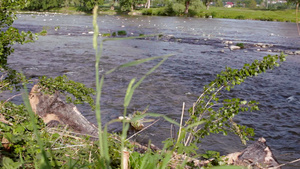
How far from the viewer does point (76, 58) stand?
42.5 ft

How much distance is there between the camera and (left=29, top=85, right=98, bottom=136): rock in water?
4.54 meters

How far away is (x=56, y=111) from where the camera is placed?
4652 millimetres

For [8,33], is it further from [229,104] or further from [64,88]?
[229,104]

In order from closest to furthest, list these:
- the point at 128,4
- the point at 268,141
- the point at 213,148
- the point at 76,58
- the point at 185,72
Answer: the point at 213,148 < the point at 268,141 < the point at 185,72 < the point at 76,58 < the point at 128,4

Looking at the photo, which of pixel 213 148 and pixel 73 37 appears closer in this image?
pixel 213 148

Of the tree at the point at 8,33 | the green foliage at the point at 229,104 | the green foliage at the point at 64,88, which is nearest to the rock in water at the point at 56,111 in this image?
the green foliage at the point at 64,88

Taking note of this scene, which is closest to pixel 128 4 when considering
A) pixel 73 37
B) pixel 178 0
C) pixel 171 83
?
pixel 178 0

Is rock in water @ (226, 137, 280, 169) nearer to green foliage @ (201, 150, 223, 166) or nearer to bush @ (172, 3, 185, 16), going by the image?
green foliage @ (201, 150, 223, 166)

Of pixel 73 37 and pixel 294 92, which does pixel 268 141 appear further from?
pixel 73 37

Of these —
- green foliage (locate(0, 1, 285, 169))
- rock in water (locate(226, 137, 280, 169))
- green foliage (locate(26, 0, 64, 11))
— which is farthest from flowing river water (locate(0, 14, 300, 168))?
green foliage (locate(26, 0, 64, 11))

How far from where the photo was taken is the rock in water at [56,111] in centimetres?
454

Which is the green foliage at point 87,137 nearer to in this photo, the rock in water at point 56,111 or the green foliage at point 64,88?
the green foliage at point 64,88

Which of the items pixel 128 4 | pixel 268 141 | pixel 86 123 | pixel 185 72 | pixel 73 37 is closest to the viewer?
pixel 86 123

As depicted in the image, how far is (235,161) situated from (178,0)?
64.5 meters
